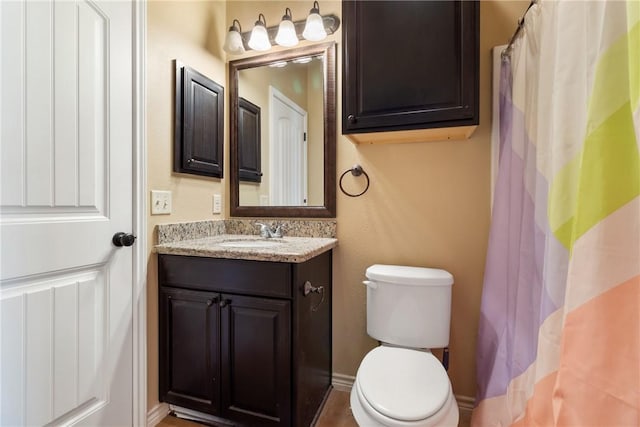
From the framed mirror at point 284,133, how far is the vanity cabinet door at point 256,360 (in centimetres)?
66

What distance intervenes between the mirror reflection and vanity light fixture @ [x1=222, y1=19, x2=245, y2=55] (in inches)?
5.4

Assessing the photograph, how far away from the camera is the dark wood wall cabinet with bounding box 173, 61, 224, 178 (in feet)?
5.04

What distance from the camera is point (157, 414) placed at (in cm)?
146

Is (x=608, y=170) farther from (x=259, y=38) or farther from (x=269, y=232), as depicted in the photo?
(x=259, y=38)

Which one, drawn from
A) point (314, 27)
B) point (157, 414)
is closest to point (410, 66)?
point (314, 27)

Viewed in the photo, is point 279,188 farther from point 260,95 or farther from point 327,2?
point 327,2

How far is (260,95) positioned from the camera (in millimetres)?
1894

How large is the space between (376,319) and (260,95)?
1479 millimetres

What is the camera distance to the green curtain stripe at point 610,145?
64 centimetres

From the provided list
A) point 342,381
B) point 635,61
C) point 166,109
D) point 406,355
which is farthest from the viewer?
point 342,381

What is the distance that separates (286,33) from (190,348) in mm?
1713

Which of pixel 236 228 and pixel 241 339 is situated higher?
pixel 236 228

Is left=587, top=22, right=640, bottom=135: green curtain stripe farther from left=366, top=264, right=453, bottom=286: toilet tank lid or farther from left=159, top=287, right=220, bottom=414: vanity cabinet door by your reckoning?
left=159, top=287, right=220, bottom=414: vanity cabinet door

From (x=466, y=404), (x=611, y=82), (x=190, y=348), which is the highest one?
(x=611, y=82)
